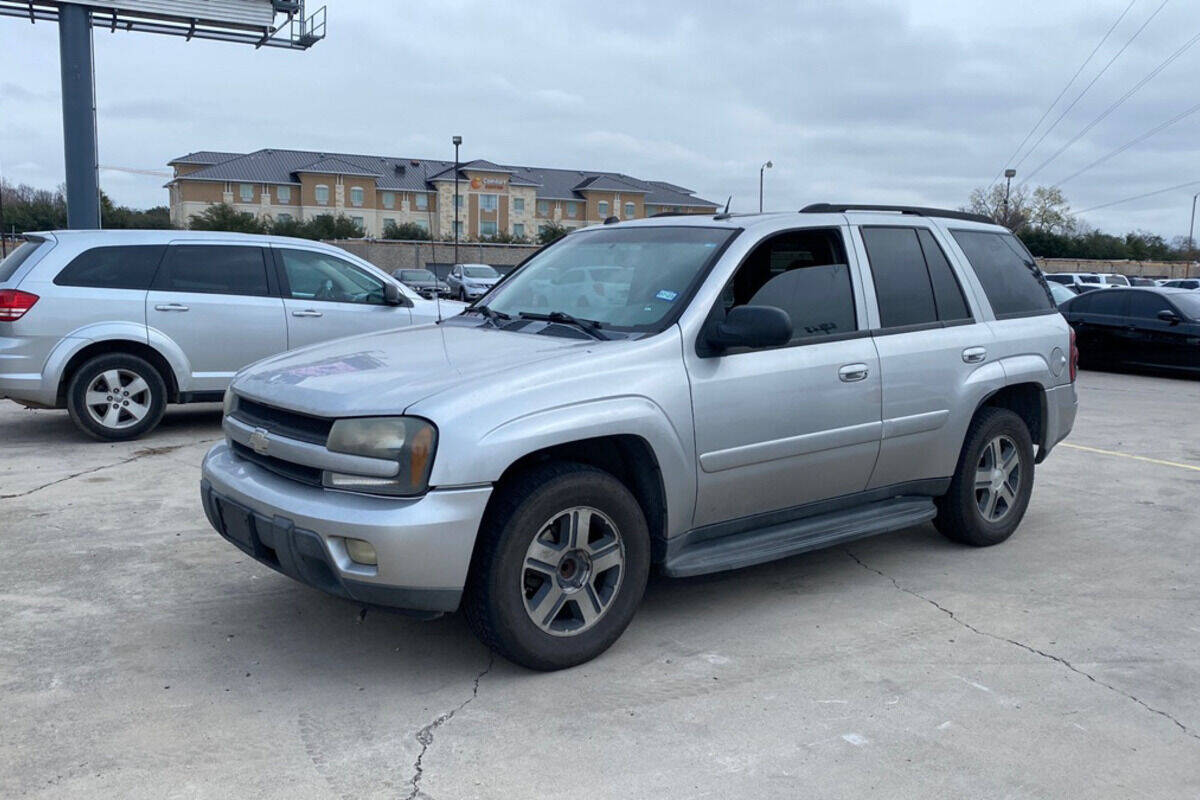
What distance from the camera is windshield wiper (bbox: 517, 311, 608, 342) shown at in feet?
14.7

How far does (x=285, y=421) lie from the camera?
408cm

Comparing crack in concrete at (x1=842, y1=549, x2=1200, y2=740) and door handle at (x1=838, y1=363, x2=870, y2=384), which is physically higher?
door handle at (x1=838, y1=363, x2=870, y2=384)

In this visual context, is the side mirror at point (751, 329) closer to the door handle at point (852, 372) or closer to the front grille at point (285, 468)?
the door handle at point (852, 372)

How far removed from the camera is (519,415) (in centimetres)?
378

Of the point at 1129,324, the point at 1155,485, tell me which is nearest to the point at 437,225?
the point at 1129,324

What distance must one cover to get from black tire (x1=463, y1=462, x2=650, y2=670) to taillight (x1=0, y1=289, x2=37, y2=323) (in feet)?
20.1

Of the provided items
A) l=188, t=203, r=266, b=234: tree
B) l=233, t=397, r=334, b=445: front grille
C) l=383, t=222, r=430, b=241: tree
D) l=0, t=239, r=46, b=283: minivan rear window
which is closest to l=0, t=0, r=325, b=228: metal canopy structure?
l=0, t=239, r=46, b=283: minivan rear window

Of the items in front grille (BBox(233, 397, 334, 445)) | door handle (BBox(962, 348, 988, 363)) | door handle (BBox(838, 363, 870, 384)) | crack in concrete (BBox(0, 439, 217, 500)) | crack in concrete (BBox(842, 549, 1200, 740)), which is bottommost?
crack in concrete (BBox(842, 549, 1200, 740))

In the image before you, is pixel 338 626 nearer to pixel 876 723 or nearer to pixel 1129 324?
pixel 876 723

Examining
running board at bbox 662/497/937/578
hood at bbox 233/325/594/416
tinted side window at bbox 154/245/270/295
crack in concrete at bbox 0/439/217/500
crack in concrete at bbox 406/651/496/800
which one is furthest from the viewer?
tinted side window at bbox 154/245/270/295

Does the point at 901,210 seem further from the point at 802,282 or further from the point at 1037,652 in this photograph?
the point at 1037,652

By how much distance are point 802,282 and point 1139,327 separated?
13.4m

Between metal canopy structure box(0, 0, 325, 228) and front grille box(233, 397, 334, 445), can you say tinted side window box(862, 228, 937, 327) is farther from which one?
metal canopy structure box(0, 0, 325, 228)

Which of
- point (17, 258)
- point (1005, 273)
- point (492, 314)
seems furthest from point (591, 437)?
point (17, 258)
